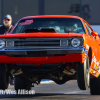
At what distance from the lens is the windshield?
8.32 meters

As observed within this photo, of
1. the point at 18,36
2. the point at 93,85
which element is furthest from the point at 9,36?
the point at 93,85

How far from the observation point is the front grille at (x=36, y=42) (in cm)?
704

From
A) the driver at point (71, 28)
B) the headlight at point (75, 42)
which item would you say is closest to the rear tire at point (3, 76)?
the headlight at point (75, 42)

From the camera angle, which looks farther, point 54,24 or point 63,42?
point 54,24

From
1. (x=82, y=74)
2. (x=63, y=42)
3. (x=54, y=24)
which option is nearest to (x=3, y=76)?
(x=63, y=42)

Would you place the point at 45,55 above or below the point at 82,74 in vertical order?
above

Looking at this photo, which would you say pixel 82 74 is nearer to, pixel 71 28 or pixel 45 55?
pixel 45 55

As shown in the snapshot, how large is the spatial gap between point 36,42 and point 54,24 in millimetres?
1486

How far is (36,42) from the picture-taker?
7.06 meters

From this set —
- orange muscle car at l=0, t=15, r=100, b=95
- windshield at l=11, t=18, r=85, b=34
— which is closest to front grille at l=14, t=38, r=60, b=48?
orange muscle car at l=0, t=15, r=100, b=95

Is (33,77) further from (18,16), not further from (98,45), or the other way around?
(18,16)

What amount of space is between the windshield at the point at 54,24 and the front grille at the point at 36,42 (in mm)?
1249

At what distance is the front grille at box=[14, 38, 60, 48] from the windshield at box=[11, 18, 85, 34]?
125 centimetres

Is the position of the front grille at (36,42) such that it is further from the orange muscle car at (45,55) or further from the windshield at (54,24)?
the windshield at (54,24)
